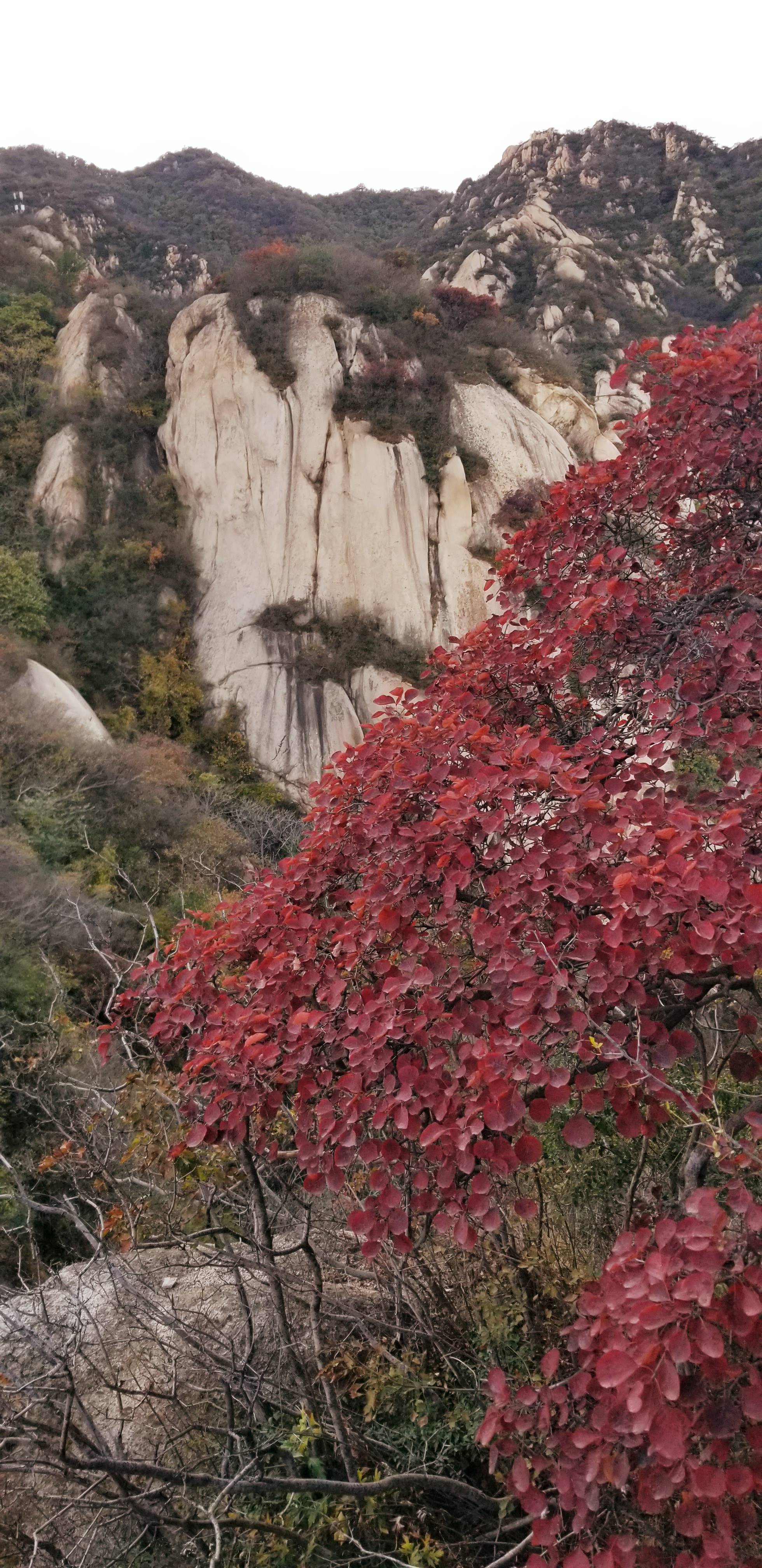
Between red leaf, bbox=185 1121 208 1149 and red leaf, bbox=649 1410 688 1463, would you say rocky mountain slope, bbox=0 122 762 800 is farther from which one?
red leaf, bbox=649 1410 688 1463

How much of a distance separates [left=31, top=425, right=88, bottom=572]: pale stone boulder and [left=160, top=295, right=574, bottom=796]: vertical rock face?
7.82 feet

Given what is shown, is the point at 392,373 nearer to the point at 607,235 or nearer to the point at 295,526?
the point at 295,526

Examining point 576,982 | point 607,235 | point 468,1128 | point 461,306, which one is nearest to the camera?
point 468,1128

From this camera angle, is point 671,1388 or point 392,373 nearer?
point 671,1388

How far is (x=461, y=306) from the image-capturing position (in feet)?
69.4

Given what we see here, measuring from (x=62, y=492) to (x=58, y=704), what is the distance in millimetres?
7791

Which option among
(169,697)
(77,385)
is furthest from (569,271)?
(169,697)

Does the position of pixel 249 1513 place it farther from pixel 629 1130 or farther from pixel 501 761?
pixel 501 761

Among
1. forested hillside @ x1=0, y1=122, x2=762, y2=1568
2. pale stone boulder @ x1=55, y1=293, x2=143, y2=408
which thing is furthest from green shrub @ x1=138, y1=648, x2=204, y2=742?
forested hillside @ x1=0, y1=122, x2=762, y2=1568

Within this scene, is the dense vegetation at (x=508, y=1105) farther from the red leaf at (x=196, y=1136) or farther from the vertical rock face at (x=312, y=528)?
the vertical rock face at (x=312, y=528)

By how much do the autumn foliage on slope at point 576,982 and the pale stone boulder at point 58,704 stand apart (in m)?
10.8

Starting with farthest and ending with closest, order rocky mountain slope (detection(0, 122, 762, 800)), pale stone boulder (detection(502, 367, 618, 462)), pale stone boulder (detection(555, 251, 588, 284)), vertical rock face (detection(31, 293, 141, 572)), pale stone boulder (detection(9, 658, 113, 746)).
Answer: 1. pale stone boulder (detection(555, 251, 588, 284))
2. pale stone boulder (detection(502, 367, 618, 462))
3. vertical rock face (detection(31, 293, 141, 572))
4. rocky mountain slope (detection(0, 122, 762, 800))
5. pale stone boulder (detection(9, 658, 113, 746))

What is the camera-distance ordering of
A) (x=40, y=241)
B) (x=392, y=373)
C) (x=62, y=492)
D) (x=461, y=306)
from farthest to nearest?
(x=40, y=241) → (x=461, y=306) → (x=392, y=373) → (x=62, y=492)

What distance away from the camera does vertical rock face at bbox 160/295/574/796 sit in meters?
17.2
